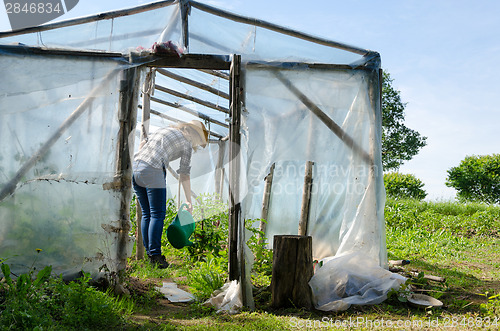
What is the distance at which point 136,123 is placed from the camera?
4.39 metres

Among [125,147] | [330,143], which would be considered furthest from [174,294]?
[330,143]

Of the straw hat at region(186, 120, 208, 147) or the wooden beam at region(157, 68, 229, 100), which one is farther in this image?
the wooden beam at region(157, 68, 229, 100)

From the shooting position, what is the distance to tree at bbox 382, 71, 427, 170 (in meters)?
22.1

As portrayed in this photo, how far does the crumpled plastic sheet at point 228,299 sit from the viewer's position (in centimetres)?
373

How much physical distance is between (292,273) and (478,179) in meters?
13.2

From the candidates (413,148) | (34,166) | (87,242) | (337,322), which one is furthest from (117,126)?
(413,148)

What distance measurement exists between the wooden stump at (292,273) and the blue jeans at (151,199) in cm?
157

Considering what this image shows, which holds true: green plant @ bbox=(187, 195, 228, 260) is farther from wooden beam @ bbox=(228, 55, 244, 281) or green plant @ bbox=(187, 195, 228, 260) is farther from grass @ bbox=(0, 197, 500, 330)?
wooden beam @ bbox=(228, 55, 244, 281)

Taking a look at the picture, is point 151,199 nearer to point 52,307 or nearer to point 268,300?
point 268,300

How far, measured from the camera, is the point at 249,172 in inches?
167

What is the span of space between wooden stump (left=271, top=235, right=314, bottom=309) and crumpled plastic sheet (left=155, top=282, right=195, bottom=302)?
2.91 feet

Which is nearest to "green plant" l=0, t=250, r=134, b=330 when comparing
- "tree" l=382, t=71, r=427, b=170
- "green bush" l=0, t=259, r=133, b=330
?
"green bush" l=0, t=259, r=133, b=330

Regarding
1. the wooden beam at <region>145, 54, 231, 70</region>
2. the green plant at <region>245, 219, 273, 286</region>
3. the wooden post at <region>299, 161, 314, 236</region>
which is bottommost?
the green plant at <region>245, 219, 273, 286</region>

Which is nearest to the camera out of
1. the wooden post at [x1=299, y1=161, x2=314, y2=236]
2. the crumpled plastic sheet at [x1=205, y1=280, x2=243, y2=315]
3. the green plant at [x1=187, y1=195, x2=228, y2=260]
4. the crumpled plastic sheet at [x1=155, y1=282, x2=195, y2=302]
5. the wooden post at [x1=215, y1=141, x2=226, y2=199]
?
the crumpled plastic sheet at [x1=205, y1=280, x2=243, y2=315]
